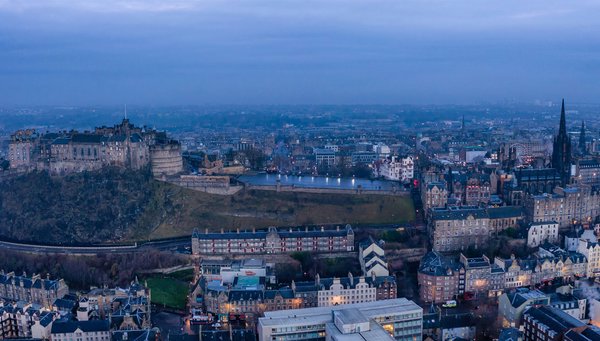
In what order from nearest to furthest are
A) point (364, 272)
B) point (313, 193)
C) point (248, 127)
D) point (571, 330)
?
point (571, 330), point (364, 272), point (313, 193), point (248, 127)

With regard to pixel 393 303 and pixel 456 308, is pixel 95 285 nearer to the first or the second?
pixel 393 303

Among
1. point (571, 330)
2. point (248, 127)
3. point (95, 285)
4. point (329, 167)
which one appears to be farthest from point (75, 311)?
point (248, 127)

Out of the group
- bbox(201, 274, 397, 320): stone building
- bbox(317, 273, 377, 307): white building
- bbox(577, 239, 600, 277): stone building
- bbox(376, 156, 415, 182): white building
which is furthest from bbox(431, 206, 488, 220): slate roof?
bbox(376, 156, 415, 182): white building

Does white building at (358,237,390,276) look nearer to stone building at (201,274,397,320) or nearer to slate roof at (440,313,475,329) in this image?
stone building at (201,274,397,320)

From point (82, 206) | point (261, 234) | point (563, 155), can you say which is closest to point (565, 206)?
point (563, 155)

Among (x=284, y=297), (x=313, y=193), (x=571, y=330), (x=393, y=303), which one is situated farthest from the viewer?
(x=313, y=193)

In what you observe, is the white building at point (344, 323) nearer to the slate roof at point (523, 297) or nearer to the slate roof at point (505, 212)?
the slate roof at point (523, 297)

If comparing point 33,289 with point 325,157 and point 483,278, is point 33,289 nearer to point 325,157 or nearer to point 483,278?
point 483,278
